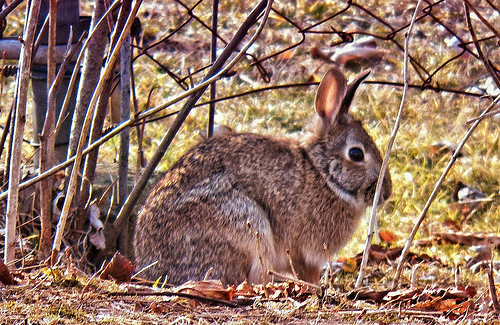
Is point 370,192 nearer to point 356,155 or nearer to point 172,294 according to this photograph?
point 356,155

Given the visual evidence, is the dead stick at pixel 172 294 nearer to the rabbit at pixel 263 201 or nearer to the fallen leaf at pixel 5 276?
the fallen leaf at pixel 5 276

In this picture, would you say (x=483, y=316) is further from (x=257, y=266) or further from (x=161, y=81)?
(x=161, y=81)

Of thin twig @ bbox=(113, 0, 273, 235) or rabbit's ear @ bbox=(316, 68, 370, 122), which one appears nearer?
thin twig @ bbox=(113, 0, 273, 235)

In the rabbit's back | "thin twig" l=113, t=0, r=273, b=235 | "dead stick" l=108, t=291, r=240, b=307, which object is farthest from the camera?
Result: the rabbit's back

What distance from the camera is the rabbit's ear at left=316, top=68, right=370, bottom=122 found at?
4.22 meters

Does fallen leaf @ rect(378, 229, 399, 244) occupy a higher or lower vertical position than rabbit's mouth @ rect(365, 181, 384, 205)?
lower

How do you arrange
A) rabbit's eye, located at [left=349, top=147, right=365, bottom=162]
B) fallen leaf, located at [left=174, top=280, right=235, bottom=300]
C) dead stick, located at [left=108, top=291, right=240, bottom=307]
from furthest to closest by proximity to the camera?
rabbit's eye, located at [left=349, top=147, right=365, bottom=162], fallen leaf, located at [left=174, top=280, right=235, bottom=300], dead stick, located at [left=108, top=291, right=240, bottom=307]

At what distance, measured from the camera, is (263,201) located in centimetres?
404

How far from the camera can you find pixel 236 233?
12.4 ft

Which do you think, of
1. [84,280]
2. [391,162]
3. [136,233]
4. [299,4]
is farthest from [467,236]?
[299,4]

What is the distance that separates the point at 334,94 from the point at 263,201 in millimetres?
754

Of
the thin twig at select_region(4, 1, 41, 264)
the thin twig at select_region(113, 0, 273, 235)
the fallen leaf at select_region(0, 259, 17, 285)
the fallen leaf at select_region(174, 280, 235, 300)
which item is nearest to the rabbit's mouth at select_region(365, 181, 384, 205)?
the thin twig at select_region(113, 0, 273, 235)

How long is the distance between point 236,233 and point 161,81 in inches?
126

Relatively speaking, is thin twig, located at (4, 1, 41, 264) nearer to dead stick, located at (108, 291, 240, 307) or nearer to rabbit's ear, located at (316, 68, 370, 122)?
dead stick, located at (108, 291, 240, 307)
